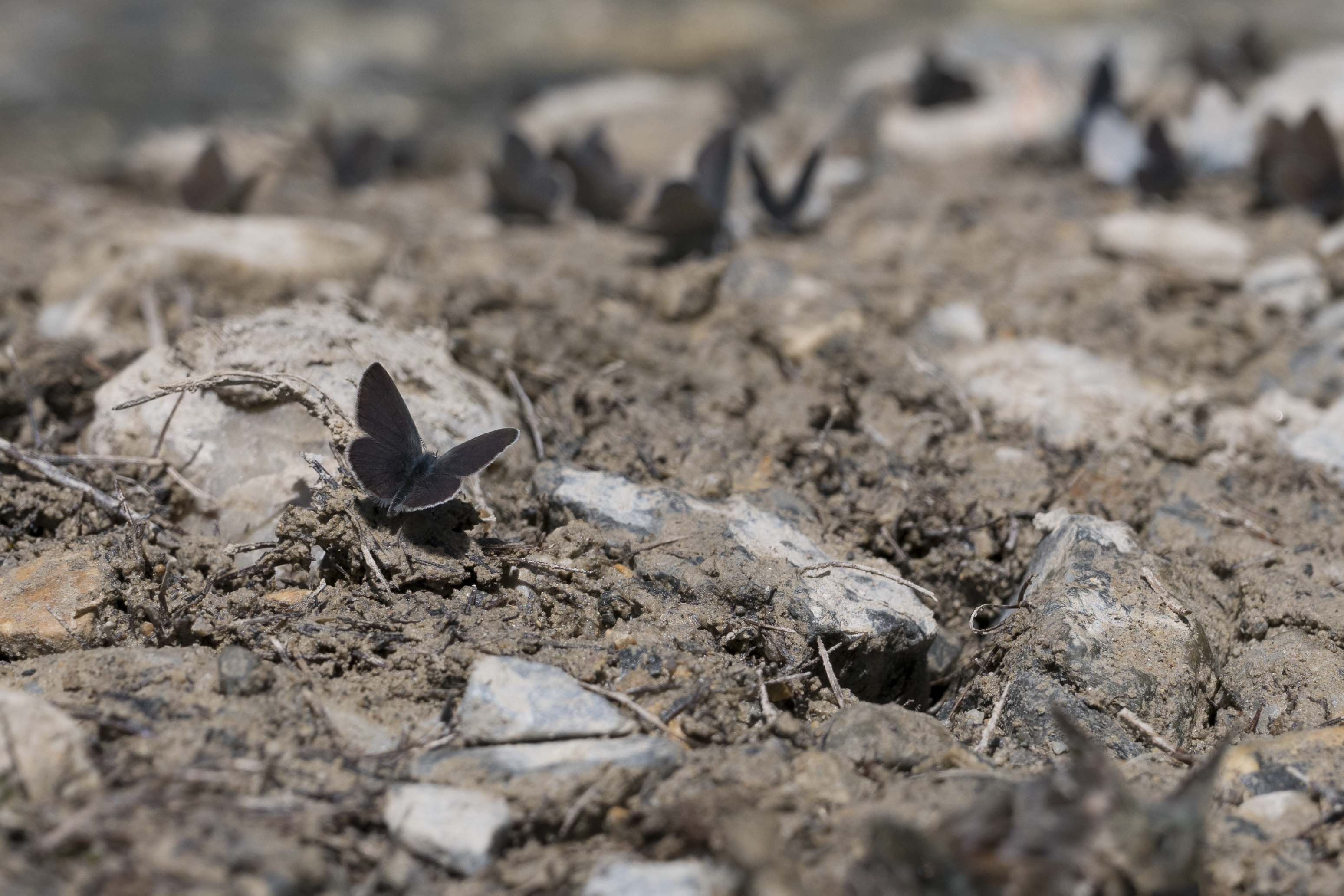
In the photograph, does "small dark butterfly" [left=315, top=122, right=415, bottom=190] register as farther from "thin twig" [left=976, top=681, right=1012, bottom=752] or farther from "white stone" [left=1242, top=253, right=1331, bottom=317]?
"thin twig" [left=976, top=681, right=1012, bottom=752]

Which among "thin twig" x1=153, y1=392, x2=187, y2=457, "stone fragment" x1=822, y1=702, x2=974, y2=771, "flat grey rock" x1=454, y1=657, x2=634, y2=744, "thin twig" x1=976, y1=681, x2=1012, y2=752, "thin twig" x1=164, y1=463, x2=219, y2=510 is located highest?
"thin twig" x1=153, y1=392, x2=187, y2=457

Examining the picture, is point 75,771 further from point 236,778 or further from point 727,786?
point 727,786

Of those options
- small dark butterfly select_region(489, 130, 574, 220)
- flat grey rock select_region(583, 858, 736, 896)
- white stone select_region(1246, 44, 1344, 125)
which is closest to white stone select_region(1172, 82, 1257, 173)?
white stone select_region(1246, 44, 1344, 125)

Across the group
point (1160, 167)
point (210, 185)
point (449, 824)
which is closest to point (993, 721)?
point (449, 824)

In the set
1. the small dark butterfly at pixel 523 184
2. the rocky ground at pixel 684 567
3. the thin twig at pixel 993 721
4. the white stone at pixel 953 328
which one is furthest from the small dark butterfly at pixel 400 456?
the small dark butterfly at pixel 523 184

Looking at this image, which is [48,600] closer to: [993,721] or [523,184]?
[993,721]

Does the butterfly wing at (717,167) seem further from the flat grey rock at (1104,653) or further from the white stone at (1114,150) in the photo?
the flat grey rock at (1104,653)

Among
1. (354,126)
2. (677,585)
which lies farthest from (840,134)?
(677,585)
